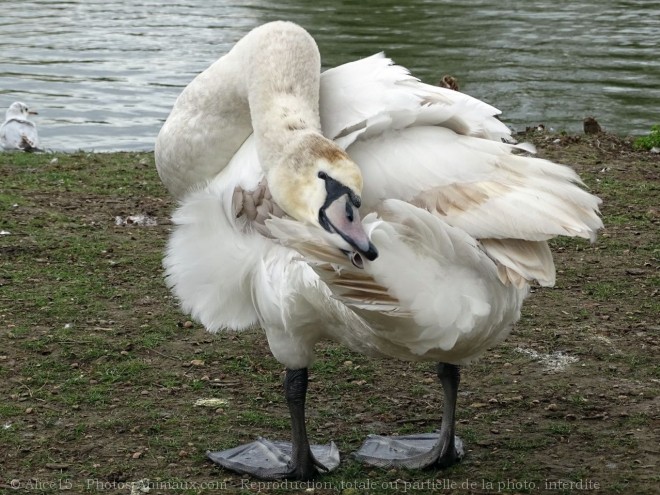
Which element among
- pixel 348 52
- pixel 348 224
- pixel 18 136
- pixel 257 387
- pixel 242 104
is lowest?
pixel 348 52

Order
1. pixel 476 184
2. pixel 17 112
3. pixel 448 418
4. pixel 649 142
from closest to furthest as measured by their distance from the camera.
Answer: pixel 476 184 → pixel 448 418 → pixel 649 142 → pixel 17 112

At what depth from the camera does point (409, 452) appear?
14.3 ft

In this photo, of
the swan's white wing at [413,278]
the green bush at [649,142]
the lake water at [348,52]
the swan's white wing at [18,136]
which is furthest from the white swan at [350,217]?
the lake water at [348,52]

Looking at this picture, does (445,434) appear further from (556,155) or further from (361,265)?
(556,155)

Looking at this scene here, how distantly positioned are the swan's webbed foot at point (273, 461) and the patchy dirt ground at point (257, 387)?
0.05 metres

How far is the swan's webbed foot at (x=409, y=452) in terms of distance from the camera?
13.8 feet

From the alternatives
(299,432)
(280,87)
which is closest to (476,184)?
(280,87)

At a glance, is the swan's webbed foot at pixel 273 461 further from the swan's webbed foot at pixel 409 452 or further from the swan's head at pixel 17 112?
the swan's head at pixel 17 112

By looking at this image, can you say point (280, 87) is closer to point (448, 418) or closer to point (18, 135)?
point (448, 418)

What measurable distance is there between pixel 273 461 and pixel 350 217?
1482 millimetres

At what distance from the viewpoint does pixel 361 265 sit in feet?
10.3

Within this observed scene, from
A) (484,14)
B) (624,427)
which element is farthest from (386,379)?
(484,14)

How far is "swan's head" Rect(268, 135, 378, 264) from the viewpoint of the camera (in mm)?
3092

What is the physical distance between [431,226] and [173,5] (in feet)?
62.4
